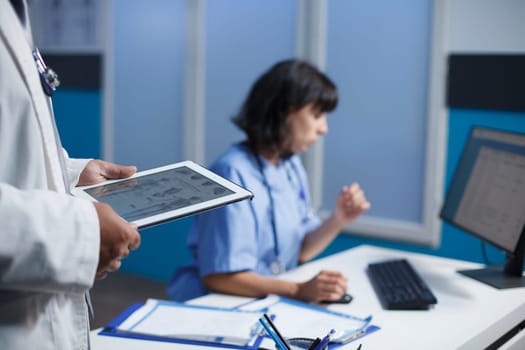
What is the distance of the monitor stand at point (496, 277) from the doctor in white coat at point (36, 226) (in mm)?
1227

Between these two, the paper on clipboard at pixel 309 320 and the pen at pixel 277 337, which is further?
the paper on clipboard at pixel 309 320

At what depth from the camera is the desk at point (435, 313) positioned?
4.31ft

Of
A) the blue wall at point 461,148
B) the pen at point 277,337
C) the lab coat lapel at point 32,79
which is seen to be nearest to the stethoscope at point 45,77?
the lab coat lapel at point 32,79

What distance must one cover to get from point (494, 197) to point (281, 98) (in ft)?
2.28

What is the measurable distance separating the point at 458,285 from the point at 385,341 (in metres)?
0.52

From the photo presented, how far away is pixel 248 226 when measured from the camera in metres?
1.82

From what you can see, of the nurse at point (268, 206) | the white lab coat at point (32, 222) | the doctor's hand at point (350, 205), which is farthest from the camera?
the doctor's hand at point (350, 205)

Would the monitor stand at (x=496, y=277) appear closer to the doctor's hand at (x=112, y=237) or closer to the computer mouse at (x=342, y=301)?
the computer mouse at (x=342, y=301)

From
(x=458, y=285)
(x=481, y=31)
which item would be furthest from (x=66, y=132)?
(x=458, y=285)

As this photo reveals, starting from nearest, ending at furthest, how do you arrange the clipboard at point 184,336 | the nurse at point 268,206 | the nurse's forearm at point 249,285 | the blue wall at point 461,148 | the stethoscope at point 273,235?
the clipboard at point 184,336 → the nurse's forearm at point 249,285 → the nurse at point 268,206 → the stethoscope at point 273,235 → the blue wall at point 461,148

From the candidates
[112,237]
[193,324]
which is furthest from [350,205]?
[112,237]

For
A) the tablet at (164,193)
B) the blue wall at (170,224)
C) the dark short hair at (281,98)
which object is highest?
the dark short hair at (281,98)

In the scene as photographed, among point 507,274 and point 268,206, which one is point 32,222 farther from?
point 507,274

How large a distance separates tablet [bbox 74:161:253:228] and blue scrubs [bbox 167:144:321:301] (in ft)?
2.11
